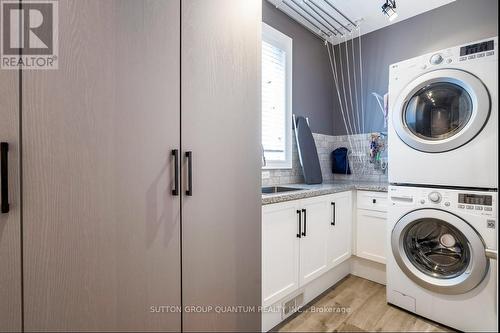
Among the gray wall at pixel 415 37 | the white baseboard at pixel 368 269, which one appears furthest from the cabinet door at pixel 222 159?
the gray wall at pixel 415 37

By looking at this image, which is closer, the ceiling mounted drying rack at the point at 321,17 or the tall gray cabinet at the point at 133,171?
the tall gray cabinet at the point at 133,171

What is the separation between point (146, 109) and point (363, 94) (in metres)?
2.55

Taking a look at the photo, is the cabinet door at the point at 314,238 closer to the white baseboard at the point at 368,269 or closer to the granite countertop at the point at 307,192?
the granite countertop at the point at 307,192

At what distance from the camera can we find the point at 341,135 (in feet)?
9.48

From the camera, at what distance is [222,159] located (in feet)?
3.69

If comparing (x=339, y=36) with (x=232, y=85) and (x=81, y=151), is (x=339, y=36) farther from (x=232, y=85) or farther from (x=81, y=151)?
(x=81, y=151)

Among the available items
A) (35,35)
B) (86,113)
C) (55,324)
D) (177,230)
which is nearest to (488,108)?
(177,230)

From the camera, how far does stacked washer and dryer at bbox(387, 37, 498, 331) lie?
1.40 meters

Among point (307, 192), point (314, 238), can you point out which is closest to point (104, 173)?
point (307, 192)

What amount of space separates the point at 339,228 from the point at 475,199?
93cm

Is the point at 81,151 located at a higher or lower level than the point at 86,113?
lower

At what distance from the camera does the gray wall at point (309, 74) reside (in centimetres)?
235

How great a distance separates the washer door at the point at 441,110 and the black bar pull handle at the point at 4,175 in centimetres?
209

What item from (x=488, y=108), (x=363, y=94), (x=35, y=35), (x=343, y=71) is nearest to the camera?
(x=35, y=35)
